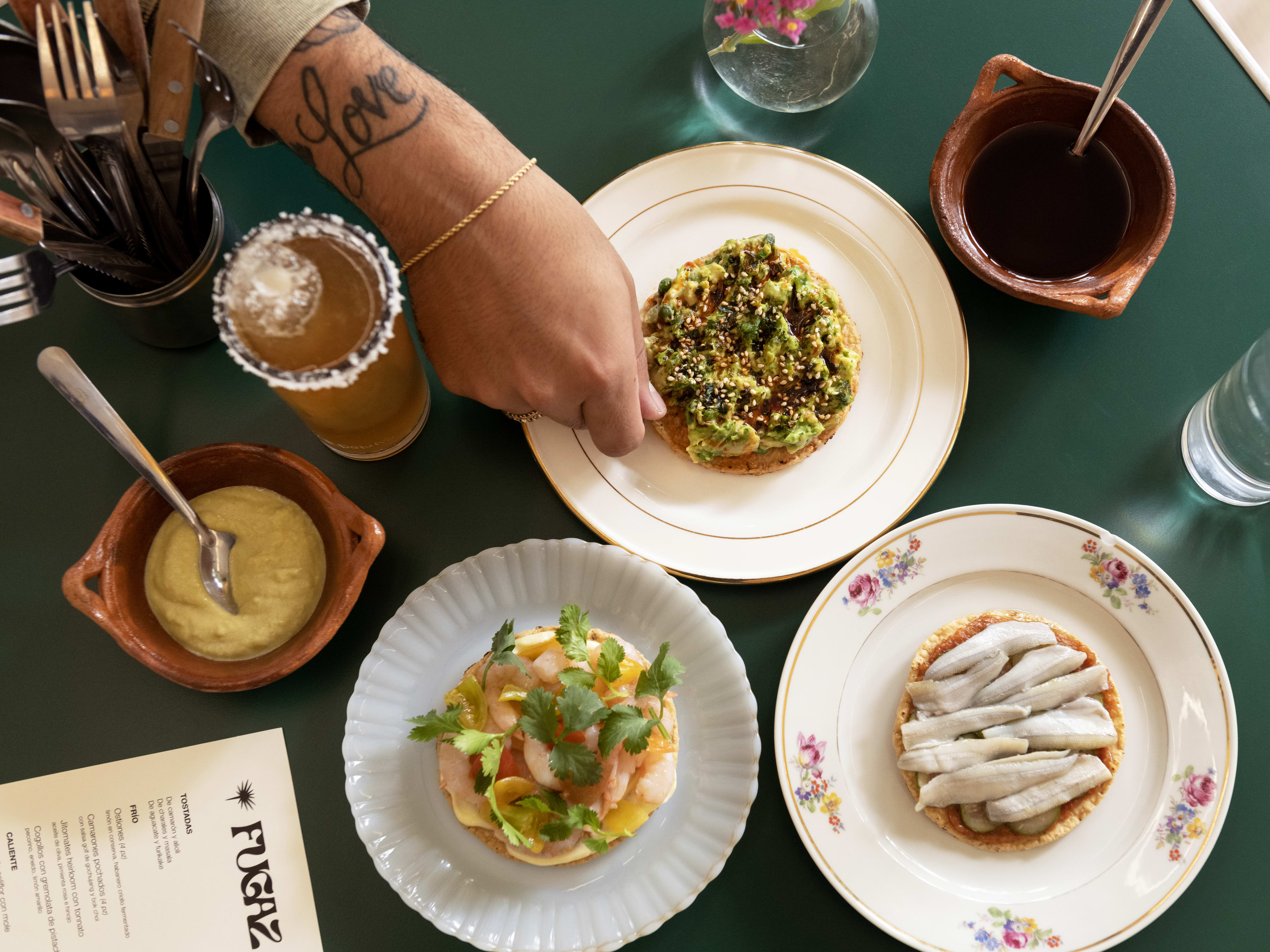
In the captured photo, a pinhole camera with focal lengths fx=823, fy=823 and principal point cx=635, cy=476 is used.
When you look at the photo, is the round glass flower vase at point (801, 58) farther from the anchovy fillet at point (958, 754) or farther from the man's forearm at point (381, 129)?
the anchovy fillet at point (958, 754)

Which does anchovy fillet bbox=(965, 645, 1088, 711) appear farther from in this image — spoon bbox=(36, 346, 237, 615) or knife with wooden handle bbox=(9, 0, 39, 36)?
knife with wooden handle bbox=(9, 0, 39, 36)

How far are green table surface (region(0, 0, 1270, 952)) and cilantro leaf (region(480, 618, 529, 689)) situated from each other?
0.77ft

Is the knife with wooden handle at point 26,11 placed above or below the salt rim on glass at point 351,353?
above

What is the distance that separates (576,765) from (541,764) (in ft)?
0.24

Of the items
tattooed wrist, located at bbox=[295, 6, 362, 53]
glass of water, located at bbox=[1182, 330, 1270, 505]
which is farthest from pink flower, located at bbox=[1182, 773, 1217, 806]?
tattooed wrist, located at bbox=[295, 6, 362, 53]

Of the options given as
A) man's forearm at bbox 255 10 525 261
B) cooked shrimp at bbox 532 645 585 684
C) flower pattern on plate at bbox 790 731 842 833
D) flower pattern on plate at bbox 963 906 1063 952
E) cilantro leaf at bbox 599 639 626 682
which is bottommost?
flower pattern on plate at bbox 963 906 1063 952

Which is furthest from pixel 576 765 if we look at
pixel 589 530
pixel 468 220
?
pixel 468 220

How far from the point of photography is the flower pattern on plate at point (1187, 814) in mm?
1302

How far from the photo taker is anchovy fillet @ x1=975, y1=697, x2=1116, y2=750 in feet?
4.31

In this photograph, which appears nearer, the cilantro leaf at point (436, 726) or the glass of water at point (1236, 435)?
the cilantro leaf at point (436, 726)

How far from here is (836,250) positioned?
1.46m

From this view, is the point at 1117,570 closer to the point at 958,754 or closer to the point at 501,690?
the point at 958,754

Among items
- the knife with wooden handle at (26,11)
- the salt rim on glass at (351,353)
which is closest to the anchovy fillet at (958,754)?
the salt rim on glass at (351,353)

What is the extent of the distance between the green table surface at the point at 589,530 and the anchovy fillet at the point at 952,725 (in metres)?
0.23
